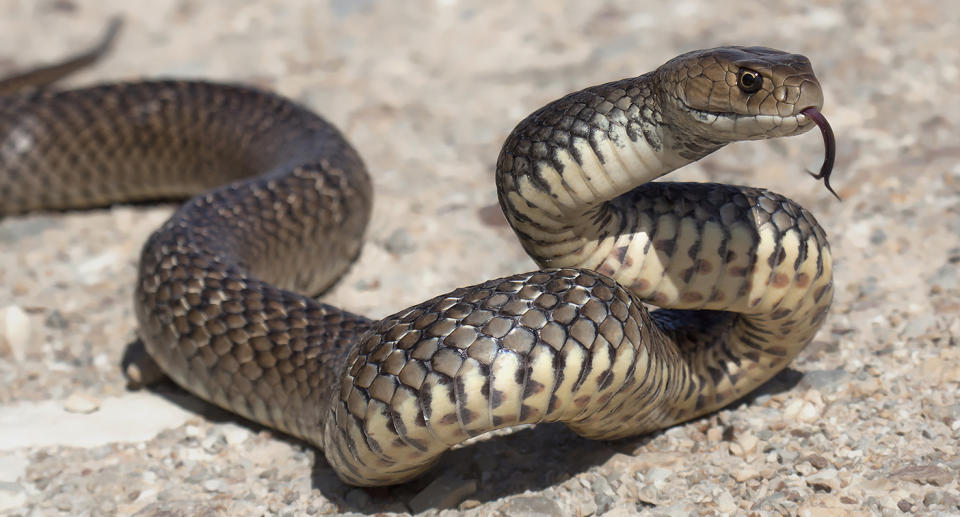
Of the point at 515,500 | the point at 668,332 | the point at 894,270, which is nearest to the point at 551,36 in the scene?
the point at 894,270

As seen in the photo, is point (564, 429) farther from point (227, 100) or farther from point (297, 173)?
point (227, 100)

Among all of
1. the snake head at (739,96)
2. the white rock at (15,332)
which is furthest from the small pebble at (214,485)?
the snake head at (739,96)

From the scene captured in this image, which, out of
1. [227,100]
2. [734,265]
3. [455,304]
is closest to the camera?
[455,304]

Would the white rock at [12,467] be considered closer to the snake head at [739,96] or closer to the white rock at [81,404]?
the white rock at [81,404]

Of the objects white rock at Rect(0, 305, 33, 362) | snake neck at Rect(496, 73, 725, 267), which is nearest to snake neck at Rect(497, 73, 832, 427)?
snake neck at Rect(496, 73, 725, 267)

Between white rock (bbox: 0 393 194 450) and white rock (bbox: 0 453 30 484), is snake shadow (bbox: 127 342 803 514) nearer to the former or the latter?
white rock (bbox: 0 393 194 450)

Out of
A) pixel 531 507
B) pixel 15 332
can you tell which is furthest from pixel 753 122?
pixel 15 332

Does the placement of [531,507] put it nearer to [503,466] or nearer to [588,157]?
[503,466]
